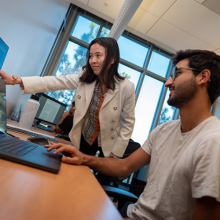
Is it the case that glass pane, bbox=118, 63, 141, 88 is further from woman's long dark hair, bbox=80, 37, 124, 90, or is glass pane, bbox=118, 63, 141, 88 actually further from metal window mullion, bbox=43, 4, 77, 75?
woman's long dark hair, bbox=80, 37, 124, 90

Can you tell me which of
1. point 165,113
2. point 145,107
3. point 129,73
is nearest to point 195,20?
point 129,73

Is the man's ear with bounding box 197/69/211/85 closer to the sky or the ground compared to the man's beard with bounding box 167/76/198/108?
closer to the sky

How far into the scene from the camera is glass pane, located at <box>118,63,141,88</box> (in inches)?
165

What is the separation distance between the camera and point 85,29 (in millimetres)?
3977

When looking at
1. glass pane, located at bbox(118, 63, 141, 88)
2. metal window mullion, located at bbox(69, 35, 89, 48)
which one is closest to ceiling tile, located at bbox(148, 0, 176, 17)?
glass pane, located at bbox(118, 63, 141, 88)

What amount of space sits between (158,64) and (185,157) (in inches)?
164

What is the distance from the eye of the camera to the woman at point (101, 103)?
1.42 metres

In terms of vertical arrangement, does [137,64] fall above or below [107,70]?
above

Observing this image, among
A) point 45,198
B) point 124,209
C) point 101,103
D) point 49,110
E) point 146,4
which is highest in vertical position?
point 146,4

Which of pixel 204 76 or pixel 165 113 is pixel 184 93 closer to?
pixel 204 76

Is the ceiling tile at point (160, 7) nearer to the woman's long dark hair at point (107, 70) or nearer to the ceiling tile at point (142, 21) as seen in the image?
the ceiling tile at point (142, 21)

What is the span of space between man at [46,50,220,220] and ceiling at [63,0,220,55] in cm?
222

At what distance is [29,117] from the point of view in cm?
139

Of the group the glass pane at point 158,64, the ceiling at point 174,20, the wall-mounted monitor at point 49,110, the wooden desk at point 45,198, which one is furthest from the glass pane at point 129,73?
the wooden desk at point 45,198
